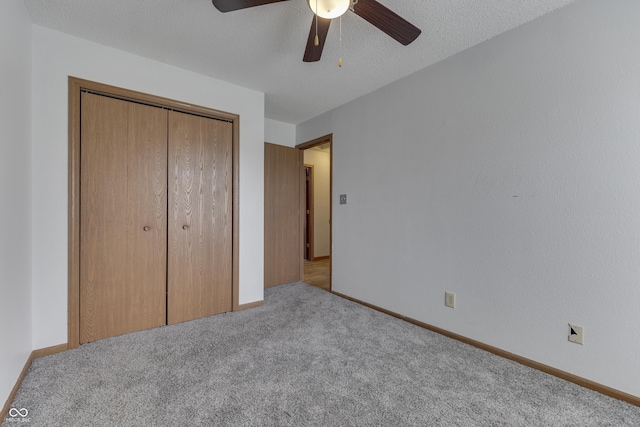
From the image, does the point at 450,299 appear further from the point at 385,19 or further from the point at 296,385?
the point at 385,19

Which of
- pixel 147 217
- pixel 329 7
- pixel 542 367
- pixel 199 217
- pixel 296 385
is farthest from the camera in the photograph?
pixel 199 217

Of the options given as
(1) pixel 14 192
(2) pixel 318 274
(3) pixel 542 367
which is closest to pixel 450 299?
(3) pixel 542 367

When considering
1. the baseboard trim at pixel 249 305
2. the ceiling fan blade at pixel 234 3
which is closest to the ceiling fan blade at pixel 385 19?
the ceiling fan blade at pixel 234 3

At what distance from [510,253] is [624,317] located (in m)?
0.62

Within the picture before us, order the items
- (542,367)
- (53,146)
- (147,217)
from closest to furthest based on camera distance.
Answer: (542,367)
(53,146)
(147,217)

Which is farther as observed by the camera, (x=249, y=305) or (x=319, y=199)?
(x=319, y=199)

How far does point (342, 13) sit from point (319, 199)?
4.36m

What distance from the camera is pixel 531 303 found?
1.84 metres

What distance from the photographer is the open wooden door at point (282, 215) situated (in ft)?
12.6

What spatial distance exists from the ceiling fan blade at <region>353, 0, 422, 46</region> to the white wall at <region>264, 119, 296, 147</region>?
262 cm

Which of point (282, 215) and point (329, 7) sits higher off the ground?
point (329, 7)

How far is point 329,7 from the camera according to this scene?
53.7 inches

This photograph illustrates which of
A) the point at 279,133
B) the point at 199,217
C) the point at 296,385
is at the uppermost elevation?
the point at 279,133

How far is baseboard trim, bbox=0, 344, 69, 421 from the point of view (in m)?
1.37
